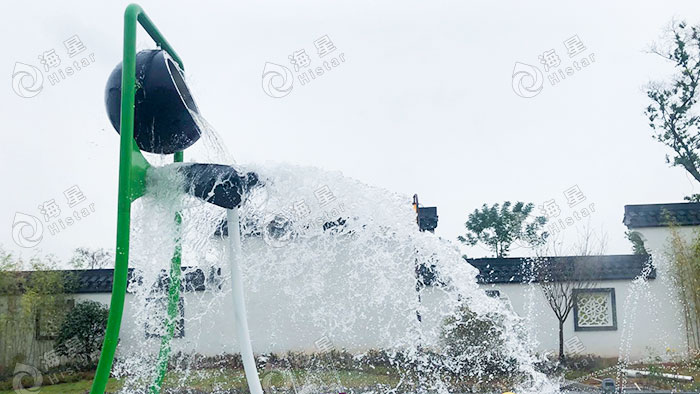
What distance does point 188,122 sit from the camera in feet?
9.61

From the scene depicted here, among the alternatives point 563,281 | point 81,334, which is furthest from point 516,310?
point 81,334

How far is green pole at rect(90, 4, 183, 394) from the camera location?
245cm

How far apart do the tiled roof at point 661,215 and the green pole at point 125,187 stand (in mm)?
8152

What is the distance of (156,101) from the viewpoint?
110 inches

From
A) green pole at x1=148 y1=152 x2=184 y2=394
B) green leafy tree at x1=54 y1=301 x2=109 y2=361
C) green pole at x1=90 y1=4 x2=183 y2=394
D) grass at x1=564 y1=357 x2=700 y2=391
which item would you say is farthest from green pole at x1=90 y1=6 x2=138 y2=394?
green leafy tree at x1=54 y1=301 x2=109 y2=361

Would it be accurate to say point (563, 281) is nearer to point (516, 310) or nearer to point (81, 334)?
point (516, 310)

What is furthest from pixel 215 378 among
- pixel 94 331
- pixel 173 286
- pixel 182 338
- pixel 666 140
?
pixel 666 140

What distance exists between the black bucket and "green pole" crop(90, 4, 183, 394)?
20 cm

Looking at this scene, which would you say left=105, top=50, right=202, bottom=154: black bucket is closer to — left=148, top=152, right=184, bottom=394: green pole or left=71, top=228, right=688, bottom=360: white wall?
left=148, top=152, right=184, bottom=394: green pole

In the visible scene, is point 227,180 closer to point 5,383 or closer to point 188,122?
point 188,122

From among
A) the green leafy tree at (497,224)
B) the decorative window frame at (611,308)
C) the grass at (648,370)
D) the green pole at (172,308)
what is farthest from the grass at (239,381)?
the green leafy tree at (497,224)

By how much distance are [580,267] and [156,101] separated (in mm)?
7509

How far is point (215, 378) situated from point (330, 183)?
5354 mm

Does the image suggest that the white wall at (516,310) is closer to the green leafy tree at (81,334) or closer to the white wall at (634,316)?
the white wall at (634,316)
